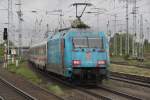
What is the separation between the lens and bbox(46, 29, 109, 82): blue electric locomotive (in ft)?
73.9

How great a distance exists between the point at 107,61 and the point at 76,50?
180 cm

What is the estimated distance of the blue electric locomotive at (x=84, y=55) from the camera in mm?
22531

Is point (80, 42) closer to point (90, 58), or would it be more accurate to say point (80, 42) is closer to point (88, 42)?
point (88, 42)

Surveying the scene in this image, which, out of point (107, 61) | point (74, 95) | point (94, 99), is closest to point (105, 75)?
point (107, 61)

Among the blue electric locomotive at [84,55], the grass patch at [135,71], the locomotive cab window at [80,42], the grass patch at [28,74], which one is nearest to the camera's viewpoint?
the blue electric locomotive at [84,55]

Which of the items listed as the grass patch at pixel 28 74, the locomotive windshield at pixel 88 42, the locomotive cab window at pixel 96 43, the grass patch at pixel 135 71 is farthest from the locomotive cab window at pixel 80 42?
the grass patch at pixel 135 71

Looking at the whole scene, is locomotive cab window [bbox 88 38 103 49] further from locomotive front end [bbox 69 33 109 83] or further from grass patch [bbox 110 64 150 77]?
grass patch [bbox 110 64 150 77]

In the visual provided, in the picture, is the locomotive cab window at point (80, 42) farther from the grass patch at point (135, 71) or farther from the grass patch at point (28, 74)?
the grass patch at point (135, 71)

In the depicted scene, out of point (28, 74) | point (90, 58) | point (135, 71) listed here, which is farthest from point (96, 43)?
point (135, 71)

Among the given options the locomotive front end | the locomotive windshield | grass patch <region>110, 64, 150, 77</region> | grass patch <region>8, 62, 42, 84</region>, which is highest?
the locomotive windshield

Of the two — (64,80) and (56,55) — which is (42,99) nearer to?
(56,55)

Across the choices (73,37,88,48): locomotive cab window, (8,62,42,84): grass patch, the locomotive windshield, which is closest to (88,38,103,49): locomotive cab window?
the locomotive windshield

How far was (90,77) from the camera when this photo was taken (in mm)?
22734

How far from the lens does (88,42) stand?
917 inches
